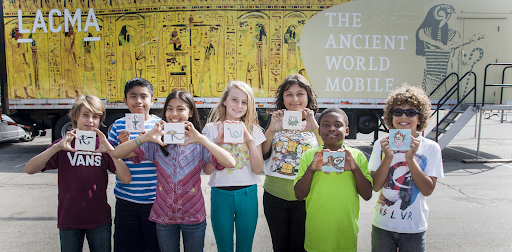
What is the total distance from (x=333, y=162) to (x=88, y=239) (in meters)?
1.90

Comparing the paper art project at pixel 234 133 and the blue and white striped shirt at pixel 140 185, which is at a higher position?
the paper art project at pixel 234 133

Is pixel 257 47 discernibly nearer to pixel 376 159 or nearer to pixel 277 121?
pixel 277 121

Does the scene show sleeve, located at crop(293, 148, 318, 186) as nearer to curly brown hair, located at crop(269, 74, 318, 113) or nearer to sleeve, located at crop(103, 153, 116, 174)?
curly brown hair, located at crop(269, 74, 318, 113)

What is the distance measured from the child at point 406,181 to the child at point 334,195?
16 cm

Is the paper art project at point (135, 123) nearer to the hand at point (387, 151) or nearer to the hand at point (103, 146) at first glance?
the hand at point (103, 146)

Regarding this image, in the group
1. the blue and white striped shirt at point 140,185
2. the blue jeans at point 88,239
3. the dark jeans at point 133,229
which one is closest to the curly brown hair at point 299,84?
the blue and white striped shirt at point 140,185

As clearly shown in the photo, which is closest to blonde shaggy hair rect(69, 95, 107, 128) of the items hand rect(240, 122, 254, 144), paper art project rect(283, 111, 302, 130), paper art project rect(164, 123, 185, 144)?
paper art project rect(164, 123, 185, 144)

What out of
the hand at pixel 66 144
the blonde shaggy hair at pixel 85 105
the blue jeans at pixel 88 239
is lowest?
the blue jeans at pixel 88 239

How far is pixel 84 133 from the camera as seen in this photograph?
2.10m

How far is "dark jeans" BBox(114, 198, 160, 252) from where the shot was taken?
7.21 feet

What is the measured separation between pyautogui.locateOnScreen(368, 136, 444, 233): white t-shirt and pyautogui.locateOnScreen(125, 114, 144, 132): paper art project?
1.88 m

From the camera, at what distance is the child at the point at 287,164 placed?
224cm

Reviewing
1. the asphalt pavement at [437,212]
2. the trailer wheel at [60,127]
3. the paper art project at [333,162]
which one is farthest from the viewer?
the trailer wheel at [60,127]

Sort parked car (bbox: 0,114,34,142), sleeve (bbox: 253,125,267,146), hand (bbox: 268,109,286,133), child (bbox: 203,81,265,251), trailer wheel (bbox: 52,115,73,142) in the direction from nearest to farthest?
1. child (bbox: 203,81,265,251)
2. sleeve (bbox: 253,125,267,146)
3. hand (bbox: 268,109,286,133)
4. trailer wheel (bbox: 52,115,73,142)
5. parked car (bbox: 0,114,34,142)
